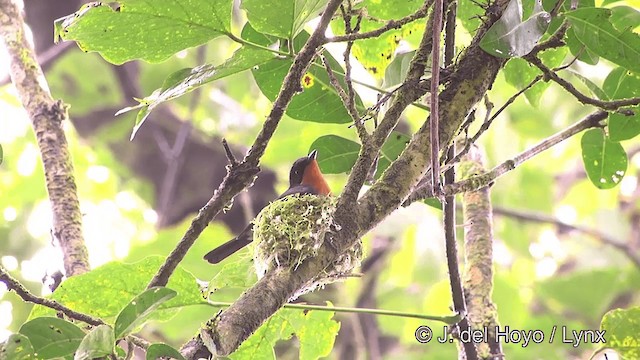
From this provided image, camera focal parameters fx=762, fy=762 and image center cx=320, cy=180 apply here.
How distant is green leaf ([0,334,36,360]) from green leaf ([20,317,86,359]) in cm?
4

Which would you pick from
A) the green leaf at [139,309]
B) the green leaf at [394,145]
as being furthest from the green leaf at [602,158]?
the green leaf at [139,309]

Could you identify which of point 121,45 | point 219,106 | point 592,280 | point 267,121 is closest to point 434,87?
point 267,121

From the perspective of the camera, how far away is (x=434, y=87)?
1426 mm

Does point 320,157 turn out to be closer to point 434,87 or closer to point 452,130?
point 452,130

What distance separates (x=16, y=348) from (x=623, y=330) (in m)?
1.50

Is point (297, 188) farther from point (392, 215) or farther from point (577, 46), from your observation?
point (577, 46)

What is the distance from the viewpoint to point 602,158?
2.07m

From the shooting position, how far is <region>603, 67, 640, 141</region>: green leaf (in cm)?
177

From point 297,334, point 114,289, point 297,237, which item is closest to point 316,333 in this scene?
point 297,334

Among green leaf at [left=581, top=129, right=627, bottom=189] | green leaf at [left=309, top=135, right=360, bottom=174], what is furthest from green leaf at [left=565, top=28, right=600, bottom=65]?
green leaf at [left=309, top=135, right=360, bottom=174]

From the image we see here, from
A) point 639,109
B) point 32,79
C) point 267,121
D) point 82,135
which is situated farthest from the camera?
point 82,135

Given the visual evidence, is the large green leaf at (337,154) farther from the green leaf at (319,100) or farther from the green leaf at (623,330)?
the green leaf at (623,330)

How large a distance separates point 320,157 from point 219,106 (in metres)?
3.64

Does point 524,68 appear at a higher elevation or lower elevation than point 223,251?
lower
